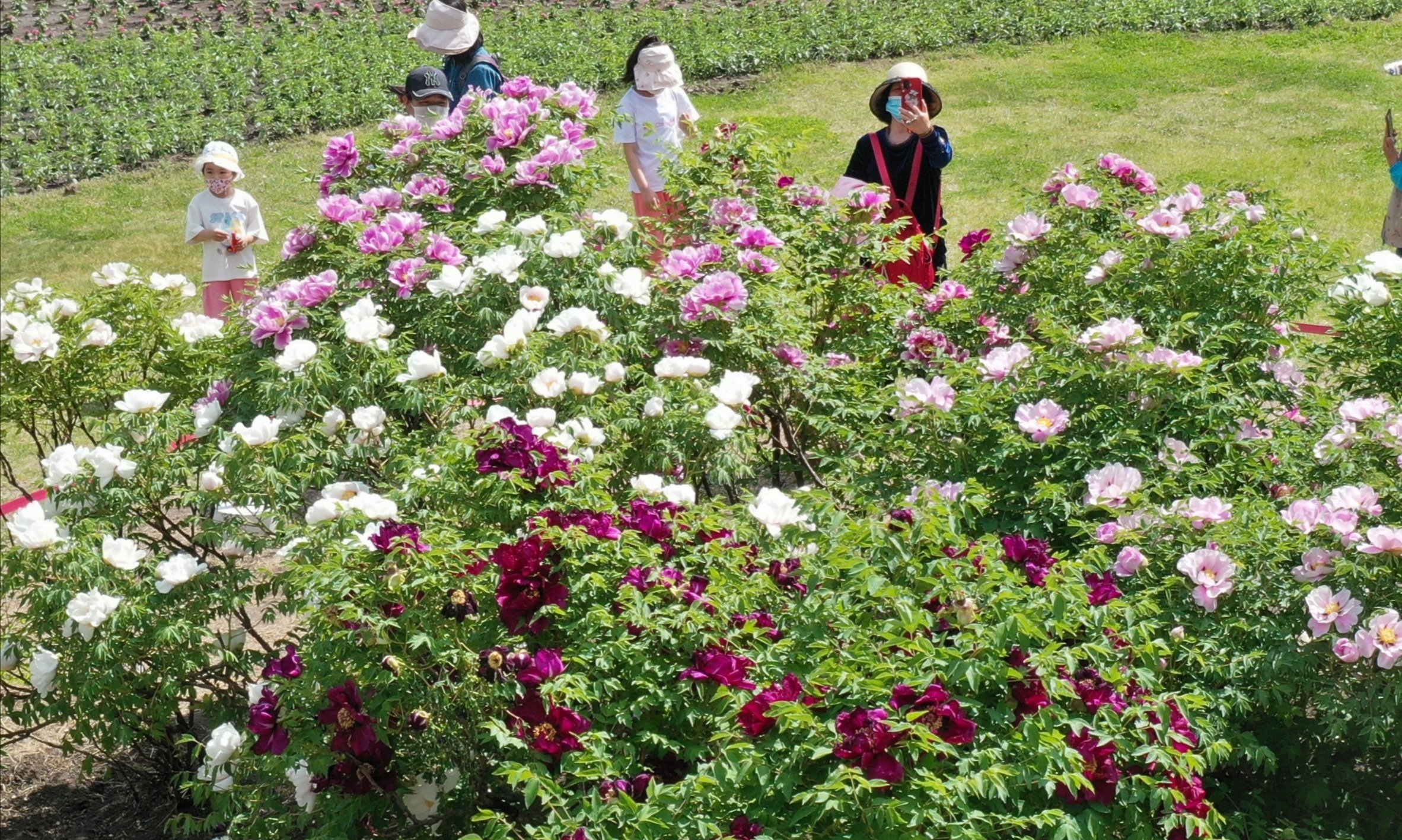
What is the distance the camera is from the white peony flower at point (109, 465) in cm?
347

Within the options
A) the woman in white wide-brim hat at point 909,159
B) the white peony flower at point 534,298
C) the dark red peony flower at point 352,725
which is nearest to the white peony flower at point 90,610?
the dark red peony flower at point 352,725

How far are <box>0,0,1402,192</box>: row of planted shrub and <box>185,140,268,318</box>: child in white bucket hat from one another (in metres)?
5.02

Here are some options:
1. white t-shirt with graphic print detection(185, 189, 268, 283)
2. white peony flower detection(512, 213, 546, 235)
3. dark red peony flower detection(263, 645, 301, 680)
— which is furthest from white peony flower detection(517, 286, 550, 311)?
white t-shirt with graphic print detection(185, 189, 268, 283)

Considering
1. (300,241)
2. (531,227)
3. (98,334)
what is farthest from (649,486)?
(98,334)

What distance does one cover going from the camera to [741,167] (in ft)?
15.0

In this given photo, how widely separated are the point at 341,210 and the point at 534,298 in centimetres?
93

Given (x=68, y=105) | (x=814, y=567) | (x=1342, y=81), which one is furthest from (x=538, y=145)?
(x=68, y=105)

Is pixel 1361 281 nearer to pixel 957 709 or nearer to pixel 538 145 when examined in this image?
pixel 957 709

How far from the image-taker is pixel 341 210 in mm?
4203

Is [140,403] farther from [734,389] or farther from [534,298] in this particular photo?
[734,389]

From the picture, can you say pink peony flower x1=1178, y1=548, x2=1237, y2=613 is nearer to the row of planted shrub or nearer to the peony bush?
the peony bush

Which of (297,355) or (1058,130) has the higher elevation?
(297,355)

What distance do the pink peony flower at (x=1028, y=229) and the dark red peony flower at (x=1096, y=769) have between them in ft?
6.85

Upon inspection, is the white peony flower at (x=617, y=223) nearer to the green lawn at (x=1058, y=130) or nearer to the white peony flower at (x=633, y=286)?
the white peony flower at (x=633, y=286)
